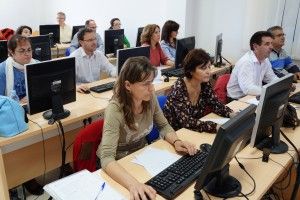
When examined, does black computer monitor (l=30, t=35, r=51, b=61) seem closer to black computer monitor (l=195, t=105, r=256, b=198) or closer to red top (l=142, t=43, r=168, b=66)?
red top (l=142, t=43, r=168, b=66)

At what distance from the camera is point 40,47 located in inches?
147

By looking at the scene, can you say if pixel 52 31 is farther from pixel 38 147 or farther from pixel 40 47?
pixel 38 147

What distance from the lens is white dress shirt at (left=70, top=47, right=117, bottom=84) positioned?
134 inches

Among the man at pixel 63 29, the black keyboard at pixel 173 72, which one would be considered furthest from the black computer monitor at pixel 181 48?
the man at pixel 63 29

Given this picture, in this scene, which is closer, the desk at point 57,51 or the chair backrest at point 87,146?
the chair backrest at point 87,146

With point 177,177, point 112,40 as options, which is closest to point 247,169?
point 177,177

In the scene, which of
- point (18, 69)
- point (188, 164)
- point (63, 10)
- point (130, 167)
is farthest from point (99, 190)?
point (63, 10)

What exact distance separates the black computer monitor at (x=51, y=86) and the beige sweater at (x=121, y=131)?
0.66m

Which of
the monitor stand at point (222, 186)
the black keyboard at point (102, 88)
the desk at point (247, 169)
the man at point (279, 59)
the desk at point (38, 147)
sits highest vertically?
the man at point (279, 59)

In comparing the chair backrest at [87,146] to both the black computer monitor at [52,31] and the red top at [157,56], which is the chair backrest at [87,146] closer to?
Result: the red top at [157,56]

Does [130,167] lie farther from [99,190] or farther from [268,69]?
[268,69]

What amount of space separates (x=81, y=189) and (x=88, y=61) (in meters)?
2.35

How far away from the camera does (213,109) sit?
2.33 metres

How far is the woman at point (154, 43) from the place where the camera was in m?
4.24
